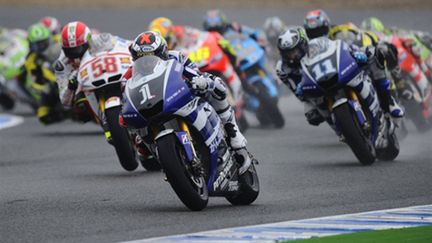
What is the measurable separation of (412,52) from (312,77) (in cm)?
603

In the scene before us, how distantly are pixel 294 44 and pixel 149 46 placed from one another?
3.83 meters

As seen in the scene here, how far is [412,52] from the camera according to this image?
19750 mm

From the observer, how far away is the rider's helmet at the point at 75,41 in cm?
1480

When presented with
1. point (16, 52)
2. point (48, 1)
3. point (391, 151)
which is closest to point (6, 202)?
point (391, 151)

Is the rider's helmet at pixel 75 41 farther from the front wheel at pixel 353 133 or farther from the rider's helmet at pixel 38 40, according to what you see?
the rider's helmet at pixel 38 40

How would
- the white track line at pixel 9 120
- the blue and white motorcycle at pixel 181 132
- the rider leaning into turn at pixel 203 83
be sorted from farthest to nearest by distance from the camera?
the white track line at pixel 9 120 < the rider leaning into turn at pixel 203 83 < the blue and white motorcycle at pixel 181 132

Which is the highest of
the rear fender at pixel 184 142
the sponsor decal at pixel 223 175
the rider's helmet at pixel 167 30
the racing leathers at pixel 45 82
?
the rear fender at pixel 184 142

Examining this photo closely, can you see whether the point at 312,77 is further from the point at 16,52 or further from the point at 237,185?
the point at 16,52

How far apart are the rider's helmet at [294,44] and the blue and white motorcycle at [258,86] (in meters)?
6.35

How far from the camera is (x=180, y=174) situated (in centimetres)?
992

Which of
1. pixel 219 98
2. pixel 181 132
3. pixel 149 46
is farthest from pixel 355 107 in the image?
pixel 181 132

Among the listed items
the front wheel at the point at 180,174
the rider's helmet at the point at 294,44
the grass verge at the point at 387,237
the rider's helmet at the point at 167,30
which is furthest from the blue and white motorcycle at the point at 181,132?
the rider's helmet at the point at 167,30

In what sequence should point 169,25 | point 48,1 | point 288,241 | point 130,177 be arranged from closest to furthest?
point 288,241 → point 130,177 → point 169,25 → point 48,1

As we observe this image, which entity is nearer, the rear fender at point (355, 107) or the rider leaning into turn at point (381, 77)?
the rear fender at point (355, 107)
